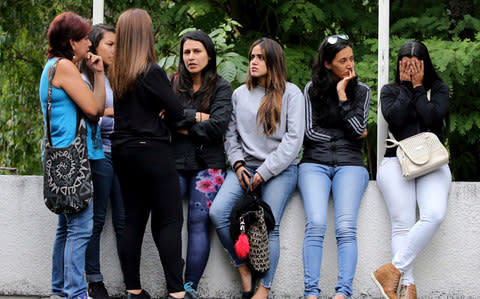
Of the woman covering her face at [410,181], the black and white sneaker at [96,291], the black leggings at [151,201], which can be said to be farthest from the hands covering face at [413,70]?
the black and white sneaker at [96,291]

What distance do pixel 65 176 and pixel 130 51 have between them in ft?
2.99

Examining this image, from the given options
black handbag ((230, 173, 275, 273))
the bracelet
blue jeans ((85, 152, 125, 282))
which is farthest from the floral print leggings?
blue jeans ((85, 152, 125, 282))

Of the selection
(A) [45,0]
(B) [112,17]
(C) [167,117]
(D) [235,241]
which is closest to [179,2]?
(B) [112,17]

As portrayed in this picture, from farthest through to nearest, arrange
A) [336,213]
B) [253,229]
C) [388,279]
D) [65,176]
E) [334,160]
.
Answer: [334,160] < [336,213] < [253,229] < [388,279] < [65,176]

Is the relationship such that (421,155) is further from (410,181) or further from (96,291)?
(96,291)

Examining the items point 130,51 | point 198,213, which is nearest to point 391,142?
point 198,213

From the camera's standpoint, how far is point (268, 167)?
4.65 m

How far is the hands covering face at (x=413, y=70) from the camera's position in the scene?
479 cm

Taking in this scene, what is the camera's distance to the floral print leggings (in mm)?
4645

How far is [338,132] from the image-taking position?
484cm

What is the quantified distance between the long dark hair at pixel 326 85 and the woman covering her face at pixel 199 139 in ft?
2.19

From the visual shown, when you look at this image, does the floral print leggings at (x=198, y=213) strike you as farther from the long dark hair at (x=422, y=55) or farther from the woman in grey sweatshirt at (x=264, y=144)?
the long dark hair at (x=422, y=55)

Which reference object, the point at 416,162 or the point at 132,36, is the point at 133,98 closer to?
the point at 132,36

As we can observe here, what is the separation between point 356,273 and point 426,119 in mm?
1272
